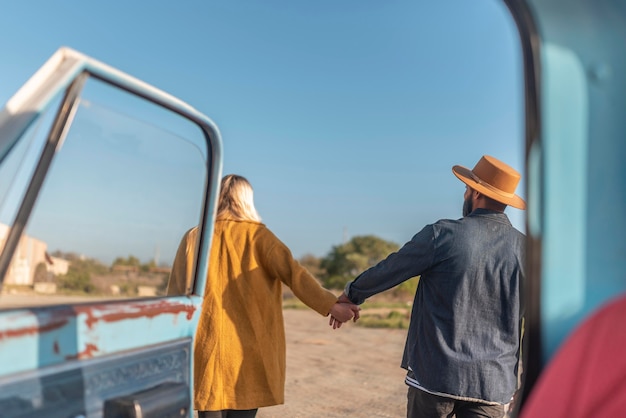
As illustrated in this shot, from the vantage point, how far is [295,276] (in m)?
3.42

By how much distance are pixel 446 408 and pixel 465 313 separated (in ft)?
1.50

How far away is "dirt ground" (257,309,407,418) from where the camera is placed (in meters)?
6.78

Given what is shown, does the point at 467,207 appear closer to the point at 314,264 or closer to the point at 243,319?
the point at 243,319

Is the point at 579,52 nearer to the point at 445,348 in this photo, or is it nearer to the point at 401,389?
the point at 445,348

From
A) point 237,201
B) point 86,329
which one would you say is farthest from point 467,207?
point 86,329

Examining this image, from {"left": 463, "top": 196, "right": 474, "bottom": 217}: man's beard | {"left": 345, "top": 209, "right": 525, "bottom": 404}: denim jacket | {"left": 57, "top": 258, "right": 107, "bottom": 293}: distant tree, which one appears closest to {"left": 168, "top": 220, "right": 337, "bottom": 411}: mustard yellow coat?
{"left": 345, "top": 209, "right": 525, "bottom": 404}: denim jacket

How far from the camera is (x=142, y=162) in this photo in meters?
2.03

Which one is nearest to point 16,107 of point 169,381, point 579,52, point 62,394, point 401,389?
point 62,394

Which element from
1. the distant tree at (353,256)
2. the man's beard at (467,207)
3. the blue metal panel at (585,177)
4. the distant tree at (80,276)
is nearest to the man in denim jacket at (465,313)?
the man's beard at (467,207)

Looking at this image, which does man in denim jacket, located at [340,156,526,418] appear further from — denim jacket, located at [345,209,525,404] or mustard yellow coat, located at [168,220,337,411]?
mustard yellow coat, located at [168,220,337,411]

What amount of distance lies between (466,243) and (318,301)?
801 millimetres

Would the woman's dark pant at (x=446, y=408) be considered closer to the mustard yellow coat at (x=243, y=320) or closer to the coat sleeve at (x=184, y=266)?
the mustard yellow coat at (x=243, y=320)

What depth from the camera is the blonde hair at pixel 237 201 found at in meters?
3.50

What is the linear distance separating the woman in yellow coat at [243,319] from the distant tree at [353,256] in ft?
133
